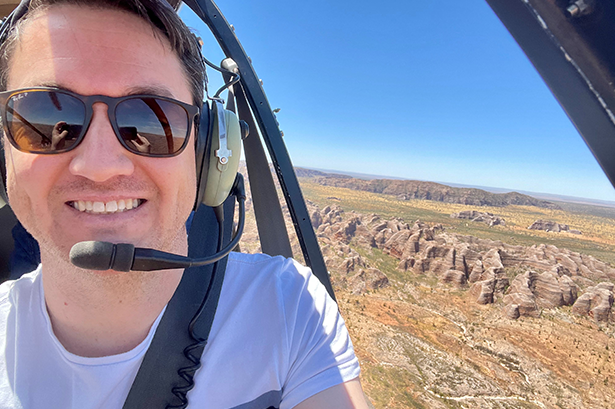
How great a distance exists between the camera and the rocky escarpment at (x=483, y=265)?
12.1 meters

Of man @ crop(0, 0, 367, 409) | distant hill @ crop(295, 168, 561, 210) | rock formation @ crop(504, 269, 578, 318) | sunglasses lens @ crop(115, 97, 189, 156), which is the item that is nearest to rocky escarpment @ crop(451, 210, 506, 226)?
distant hill @ crop(295, 168, 561, 210)

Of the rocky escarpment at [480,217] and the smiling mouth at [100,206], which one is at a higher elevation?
the smiling mouth at [100,206]

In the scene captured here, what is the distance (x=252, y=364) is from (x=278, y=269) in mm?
353

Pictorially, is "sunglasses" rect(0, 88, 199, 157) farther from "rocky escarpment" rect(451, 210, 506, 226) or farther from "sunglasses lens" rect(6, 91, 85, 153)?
"rocky escarpment" rect(451, 210, 506, 226)

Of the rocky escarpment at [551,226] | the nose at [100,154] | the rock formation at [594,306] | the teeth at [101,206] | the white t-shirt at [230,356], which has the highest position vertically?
the nose at [100,154]

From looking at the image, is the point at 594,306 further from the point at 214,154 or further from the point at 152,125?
the point at 152,125

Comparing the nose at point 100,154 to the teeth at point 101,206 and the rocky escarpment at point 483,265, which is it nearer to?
the teeth at point 101,206

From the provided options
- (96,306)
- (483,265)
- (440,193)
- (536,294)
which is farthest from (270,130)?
(440,193)

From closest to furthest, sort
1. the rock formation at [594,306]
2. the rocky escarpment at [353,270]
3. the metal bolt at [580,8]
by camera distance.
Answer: the metal bolt at [580,8] < the rock formation at [594,306] < the rocky escarpment at [353,270]

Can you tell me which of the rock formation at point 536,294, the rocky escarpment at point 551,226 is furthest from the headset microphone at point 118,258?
the rocky escarpment at point 551,226

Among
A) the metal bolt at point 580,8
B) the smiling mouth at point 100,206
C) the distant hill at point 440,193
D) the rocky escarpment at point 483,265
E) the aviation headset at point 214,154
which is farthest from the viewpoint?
the distant hill at point 440,193

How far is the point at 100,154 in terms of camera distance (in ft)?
2.48

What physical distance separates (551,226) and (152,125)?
119ft

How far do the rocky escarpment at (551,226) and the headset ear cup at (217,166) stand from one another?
33790mm
